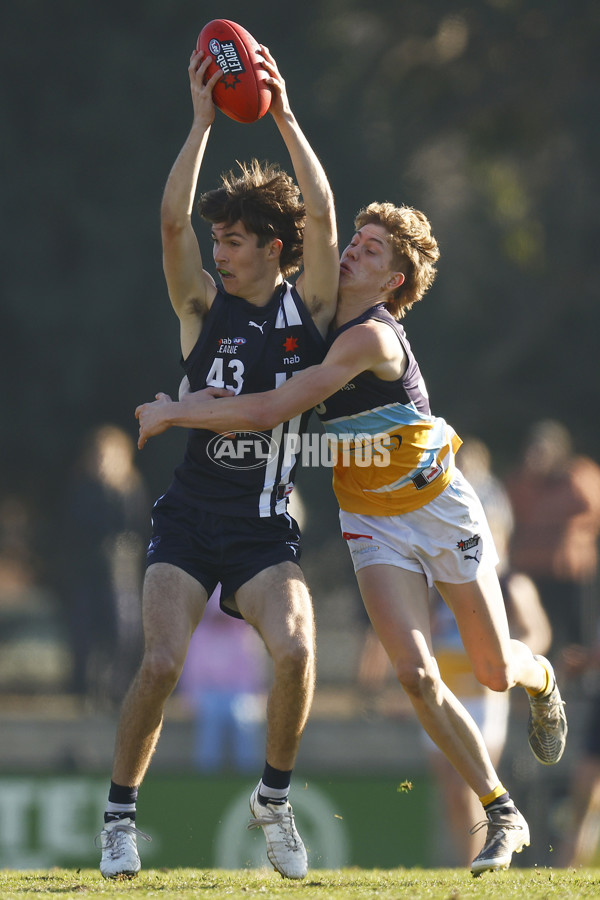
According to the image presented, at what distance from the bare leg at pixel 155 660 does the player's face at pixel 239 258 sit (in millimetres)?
1192

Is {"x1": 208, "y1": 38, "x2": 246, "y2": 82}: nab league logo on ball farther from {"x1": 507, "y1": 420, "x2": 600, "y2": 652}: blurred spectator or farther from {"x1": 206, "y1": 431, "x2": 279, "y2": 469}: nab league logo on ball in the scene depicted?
{"x1": 507, "y1": 420, "x2": 600, "y2": 652}: blurred spectator

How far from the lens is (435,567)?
16.5 ft

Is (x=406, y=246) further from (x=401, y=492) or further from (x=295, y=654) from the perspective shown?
(x=295, y=654)

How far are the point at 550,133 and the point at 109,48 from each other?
529 centimetres

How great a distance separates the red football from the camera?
492 centimetres

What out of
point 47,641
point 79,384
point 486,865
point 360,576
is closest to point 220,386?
point 360,576

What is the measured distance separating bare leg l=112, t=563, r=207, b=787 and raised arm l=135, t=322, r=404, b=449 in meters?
0.57

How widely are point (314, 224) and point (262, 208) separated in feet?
0.87

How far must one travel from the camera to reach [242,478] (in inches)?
194

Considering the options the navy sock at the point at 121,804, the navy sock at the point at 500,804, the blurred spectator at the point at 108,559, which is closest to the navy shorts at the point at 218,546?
the navy sock at the point at 121,804

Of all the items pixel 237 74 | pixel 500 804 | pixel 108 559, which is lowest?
pixel 500 804

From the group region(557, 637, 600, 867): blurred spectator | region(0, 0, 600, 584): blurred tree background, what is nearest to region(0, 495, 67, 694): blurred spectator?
region(0, 0, 600, 584): blurred tree background

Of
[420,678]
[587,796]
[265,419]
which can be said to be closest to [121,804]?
[420,678]

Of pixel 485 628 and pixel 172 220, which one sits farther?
pixel 485 628
